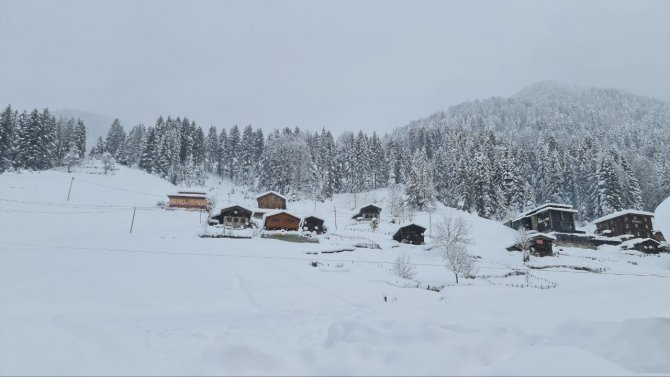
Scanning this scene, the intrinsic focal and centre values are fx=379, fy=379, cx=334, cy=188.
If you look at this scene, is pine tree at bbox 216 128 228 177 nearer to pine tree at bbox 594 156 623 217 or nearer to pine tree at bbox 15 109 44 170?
pine tree at bbox 15 109 44 170

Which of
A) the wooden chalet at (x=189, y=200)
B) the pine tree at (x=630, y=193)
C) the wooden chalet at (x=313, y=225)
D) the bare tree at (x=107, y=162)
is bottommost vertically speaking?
the wooden chalet at (x=313, y=225)

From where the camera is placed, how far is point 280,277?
81.6 ft

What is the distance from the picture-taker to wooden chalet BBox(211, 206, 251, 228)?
59625 millimetres

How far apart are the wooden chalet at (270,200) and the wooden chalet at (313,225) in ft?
63.1

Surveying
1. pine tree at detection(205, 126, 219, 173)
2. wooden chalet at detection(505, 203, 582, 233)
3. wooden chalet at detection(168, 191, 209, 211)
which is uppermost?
pine tree at detection(205, 126, 219, 173)

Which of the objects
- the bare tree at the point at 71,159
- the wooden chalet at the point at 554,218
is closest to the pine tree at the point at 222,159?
the bare tree at the point at 71,159

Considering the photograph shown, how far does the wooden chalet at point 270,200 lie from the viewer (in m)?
77.2

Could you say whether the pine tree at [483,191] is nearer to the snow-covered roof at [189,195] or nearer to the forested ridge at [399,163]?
the forested ridge at [399,163]

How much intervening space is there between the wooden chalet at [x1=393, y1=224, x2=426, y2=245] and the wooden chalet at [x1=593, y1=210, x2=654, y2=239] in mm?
33601

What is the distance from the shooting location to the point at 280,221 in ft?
187

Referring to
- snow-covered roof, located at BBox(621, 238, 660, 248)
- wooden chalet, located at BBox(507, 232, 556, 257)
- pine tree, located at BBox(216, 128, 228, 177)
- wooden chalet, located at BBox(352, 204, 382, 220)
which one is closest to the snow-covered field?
wooden chalet, located at BBox(507, 232, 556, 257)

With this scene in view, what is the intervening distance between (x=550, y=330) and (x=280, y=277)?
Result: 19.3 m

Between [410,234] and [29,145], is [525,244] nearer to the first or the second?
[410,234]

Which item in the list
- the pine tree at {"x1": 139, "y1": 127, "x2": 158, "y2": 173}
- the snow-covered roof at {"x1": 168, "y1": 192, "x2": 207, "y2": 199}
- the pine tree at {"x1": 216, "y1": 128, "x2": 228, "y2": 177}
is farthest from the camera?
the pine tree at {"x1": 216, "y1": 128, "x2": 228, "y2": 177}
